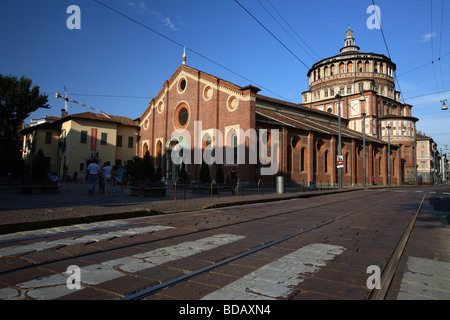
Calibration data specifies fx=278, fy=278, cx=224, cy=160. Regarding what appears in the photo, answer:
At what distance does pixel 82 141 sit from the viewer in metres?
36.7

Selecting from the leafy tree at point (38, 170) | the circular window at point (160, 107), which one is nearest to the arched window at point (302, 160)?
the circular window at point (160, 107)

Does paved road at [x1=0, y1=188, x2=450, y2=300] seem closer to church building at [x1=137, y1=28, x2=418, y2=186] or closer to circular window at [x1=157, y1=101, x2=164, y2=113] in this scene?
church building at [x1=137, y1=28, x2=418, y2=186]

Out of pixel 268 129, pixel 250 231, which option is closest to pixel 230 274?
pixel 250 231

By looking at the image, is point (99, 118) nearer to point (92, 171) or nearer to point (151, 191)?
point (92, 171)

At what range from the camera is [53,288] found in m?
2.79

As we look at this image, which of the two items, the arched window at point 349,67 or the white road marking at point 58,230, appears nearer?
→ the white road marking at point 58,230

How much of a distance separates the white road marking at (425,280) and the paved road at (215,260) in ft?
0.05

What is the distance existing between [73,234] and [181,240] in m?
2.19

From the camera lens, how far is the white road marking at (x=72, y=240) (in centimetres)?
419

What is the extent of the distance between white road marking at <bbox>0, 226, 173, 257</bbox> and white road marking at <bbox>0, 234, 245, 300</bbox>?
140cm

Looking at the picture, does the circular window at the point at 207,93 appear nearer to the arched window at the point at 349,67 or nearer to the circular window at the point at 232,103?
the circular window at the point at 232,103

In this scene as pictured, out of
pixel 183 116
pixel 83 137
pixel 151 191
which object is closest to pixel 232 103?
pixel 183 116
